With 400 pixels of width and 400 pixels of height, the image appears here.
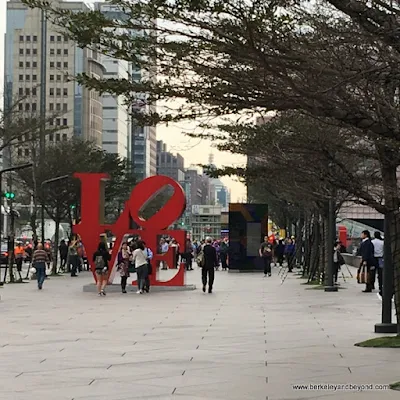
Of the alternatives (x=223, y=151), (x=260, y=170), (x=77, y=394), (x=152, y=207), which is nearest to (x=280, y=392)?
(x=77, y=394)

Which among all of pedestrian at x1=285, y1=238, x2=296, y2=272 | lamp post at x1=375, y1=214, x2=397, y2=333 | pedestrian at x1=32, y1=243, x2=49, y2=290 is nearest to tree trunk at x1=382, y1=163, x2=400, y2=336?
lamp post at x1=375, y1=214, x2=397, y2=333

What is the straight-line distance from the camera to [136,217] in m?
30.6

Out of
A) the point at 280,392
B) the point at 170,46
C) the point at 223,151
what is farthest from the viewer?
the point at 223,151

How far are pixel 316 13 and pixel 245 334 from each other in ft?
26.5

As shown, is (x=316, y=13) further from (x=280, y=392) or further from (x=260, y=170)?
(x=260, y=170)

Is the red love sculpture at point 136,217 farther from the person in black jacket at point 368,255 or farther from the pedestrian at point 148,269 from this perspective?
the person in black jacket at point 368,255

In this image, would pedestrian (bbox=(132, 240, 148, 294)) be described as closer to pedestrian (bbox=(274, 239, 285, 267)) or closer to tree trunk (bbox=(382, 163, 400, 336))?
tree trunk (bbox=(382, 163, 400, 336))

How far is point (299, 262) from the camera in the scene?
5262 cm

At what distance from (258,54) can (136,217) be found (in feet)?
73.9

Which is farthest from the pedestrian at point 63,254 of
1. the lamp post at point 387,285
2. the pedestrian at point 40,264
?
the lamp post at point 387,285

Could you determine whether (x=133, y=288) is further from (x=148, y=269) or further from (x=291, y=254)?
(x=291, y=254)

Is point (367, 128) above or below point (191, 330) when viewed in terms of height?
above

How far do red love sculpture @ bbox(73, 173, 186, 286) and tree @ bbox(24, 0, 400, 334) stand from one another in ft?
65.9

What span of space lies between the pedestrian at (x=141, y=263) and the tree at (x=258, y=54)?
59.1ft
